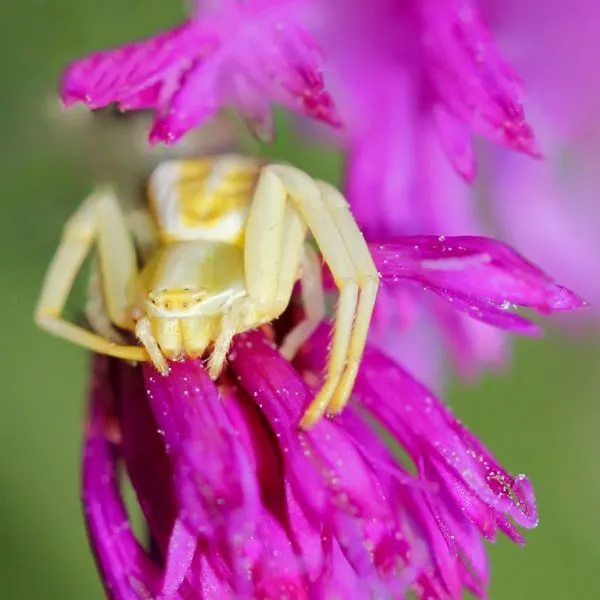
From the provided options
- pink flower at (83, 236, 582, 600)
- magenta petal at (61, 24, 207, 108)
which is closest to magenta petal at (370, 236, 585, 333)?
pink flower at (83, 236, 582, 600)

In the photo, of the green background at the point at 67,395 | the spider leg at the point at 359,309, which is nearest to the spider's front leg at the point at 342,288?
the spider leg at the point at 359,309

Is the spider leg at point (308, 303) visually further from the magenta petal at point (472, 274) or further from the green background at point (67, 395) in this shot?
the green background at point (67, 395)

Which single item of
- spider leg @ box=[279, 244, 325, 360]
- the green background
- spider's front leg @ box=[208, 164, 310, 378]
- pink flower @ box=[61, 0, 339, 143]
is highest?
pink flower @ box=[61, 0, 339, 143]

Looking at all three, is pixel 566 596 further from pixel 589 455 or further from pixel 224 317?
pixel 224 317

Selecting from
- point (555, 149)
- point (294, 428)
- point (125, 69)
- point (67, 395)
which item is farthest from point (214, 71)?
point (67, 395)

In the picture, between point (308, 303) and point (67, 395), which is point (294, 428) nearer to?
point (308, 303)

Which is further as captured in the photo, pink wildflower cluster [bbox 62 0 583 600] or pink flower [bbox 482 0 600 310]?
pink flower [bbox 482 0 600 310]

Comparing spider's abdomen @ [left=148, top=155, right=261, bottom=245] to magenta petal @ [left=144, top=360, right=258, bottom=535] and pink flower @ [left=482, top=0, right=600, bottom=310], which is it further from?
pink flower @ [left=482, top=0, right=600, bottom=310]
